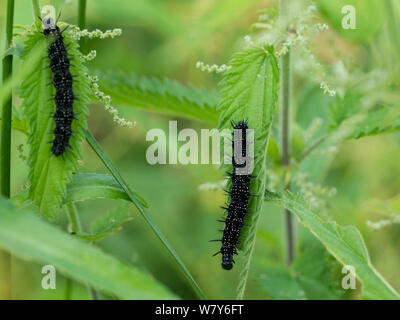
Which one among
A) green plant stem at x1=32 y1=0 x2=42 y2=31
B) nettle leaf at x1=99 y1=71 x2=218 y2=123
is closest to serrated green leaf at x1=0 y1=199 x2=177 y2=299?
green plant stem at x1=32 y1=0 x2=42 y2=31

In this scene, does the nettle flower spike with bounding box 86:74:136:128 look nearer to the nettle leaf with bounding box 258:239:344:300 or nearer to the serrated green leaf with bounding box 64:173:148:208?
the serrated green leaf with bounding box 64:173:148:208

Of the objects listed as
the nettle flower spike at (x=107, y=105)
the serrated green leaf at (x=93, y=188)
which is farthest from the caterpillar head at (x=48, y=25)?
the serrated green leaf at (x=93, y=188)

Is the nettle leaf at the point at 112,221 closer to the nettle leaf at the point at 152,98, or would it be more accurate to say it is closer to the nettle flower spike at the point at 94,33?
the nettle leaf at the point at 152,98

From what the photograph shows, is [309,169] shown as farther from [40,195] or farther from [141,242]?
[40,195]

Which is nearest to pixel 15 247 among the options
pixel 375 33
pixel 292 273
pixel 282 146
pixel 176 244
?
pixel 282 146

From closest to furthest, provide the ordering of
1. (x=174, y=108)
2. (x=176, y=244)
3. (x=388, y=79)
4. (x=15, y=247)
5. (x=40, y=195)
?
1. (x=15, y=247)
2. (x=40, y=195)
3. (x=388, y=79)
4. (x=174, y=108)
5. (x=176, y=244)
